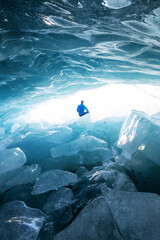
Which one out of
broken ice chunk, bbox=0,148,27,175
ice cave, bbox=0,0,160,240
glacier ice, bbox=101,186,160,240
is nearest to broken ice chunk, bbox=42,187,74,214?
ice cave, bbox=0,0,160,240

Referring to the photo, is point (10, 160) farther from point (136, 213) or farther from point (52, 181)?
point (136, 213)

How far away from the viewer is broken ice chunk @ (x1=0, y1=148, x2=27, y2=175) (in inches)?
134

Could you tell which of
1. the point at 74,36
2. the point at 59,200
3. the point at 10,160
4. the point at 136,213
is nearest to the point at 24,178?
the point at 10,160

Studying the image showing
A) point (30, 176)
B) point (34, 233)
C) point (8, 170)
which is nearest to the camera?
point (34, 233)

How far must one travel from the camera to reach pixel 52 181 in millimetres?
2586

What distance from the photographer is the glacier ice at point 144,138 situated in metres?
2.74

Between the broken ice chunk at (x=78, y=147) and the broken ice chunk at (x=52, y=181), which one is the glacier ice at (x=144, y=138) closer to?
the broken ice chunk at (x=78, y=147)

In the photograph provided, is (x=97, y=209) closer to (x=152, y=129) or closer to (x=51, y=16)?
(x=152, y=129)

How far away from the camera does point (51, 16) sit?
268 cm

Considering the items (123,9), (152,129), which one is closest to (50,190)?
(152,129)

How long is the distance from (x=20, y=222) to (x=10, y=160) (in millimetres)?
2213

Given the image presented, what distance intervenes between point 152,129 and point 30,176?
3302mm

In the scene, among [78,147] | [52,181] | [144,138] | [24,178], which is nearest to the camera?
[52,181]

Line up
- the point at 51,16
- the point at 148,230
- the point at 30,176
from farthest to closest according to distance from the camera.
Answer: the point at 30,176
the point at 51,16
the point at 148,230
